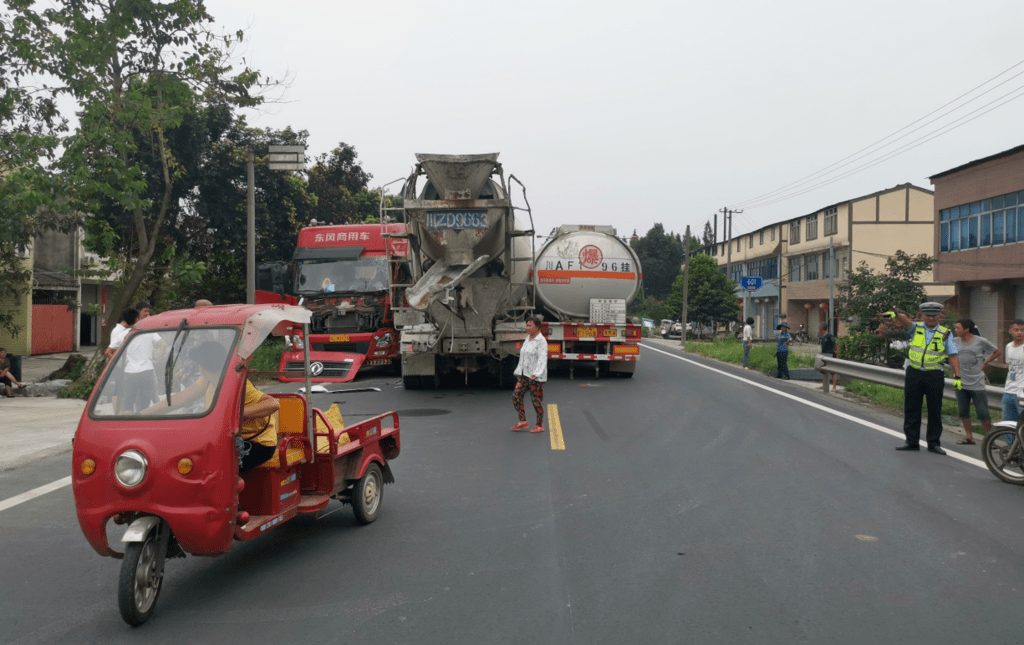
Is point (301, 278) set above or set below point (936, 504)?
above

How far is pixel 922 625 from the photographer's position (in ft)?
14.2

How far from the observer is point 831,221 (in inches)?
2015

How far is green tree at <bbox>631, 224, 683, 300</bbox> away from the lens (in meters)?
91.2

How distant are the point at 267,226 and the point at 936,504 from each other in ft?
72.4

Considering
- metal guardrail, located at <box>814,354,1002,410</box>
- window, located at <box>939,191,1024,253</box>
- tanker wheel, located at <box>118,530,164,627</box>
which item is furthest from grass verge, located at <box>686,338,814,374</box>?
tanker wheel, located at <box>118,530,164,627</box>

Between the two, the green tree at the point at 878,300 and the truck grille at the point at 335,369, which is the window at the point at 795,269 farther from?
the truck grille at the point at 335,369

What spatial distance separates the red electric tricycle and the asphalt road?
1.29ft

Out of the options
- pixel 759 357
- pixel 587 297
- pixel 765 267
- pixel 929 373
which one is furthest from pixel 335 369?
pixel 765 267

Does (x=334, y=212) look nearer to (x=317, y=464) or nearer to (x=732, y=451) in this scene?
(x=732, y=451)

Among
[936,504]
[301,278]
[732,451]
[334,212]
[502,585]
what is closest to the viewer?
[502,585]

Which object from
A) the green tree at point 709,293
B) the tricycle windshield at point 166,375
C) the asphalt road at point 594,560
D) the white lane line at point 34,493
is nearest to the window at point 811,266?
the green tree at point 709,293

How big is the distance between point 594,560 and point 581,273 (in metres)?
12.9

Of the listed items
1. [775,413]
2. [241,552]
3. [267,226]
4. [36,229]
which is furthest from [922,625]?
[267,226]

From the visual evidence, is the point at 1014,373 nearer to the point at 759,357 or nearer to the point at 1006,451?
the point at 1006,451
